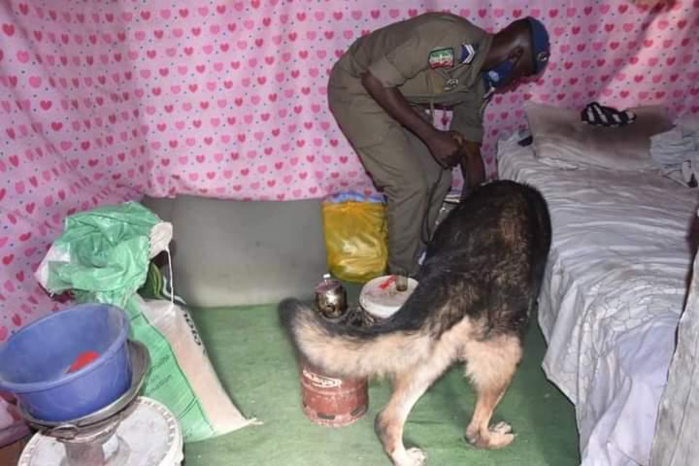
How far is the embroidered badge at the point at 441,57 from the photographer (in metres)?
2.64

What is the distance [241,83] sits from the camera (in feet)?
10.2

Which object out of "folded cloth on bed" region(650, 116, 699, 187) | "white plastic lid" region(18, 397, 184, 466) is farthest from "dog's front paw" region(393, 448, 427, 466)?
"folded cloth on bed" region(650, 116, 699, 187)

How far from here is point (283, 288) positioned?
326 centimetres

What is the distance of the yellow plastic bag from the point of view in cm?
333

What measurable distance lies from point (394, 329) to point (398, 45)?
4.55ft

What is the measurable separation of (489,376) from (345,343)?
62cm

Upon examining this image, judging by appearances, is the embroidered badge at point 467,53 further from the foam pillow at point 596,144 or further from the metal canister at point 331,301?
the metal canister at point 331,301

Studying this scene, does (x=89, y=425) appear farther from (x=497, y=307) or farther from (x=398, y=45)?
(x=398, y=45)

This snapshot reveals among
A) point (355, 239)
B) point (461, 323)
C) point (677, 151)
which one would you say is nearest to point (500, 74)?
point (677, 151)

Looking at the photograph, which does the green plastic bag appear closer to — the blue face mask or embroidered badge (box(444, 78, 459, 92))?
embroidered badge (box(444, 78, 459, 92))

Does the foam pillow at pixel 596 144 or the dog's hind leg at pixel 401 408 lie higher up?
the foam pillow at pixel 596 144

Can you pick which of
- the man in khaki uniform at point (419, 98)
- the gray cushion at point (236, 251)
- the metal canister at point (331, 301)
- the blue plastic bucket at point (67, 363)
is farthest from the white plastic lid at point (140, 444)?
the gray cushion at point (236, 251)

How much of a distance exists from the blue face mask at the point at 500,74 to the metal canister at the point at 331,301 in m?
1.28

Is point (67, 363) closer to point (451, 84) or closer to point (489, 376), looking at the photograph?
point (489, 376)
